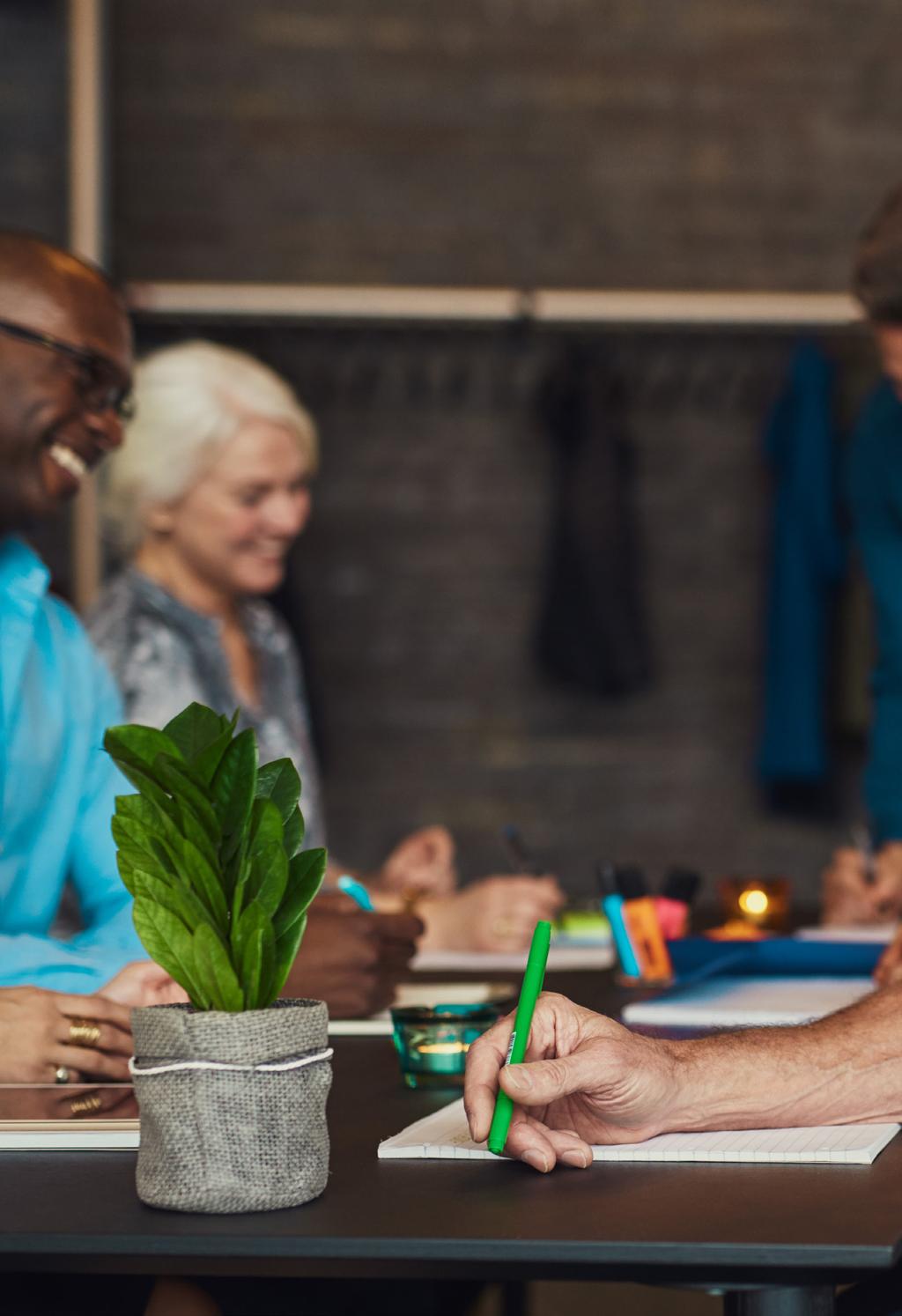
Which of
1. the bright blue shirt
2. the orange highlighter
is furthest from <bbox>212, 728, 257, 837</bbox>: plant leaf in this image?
the orange highlighter

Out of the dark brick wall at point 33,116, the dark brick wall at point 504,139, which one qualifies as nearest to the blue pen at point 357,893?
the dark brick wall at point 33,116

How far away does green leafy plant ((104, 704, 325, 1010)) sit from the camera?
36.9 inches

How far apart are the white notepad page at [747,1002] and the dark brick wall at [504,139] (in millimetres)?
3685

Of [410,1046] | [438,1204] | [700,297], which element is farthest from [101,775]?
[700,297]

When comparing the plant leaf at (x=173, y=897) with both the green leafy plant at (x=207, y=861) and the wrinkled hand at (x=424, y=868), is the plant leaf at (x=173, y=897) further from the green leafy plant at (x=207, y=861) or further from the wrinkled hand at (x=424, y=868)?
the wrinkled hand at (x=424, y=868)

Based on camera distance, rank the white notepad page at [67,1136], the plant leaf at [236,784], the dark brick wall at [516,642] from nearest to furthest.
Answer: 1. the plant leaf at [236,784]
2. the white notepad page at [67,1136]
3. the dark brick wall at [516,642]

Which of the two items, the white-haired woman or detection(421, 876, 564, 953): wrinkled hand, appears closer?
detection(421, 876, 564, 953): wrinkled hand

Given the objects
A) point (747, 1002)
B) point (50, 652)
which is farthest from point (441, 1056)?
point (50, 652)

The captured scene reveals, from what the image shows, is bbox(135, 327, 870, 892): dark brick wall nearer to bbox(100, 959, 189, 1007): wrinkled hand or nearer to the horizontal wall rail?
the horizontal wall rail

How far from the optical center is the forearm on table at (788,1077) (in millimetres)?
1107

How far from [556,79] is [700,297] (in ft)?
3.13

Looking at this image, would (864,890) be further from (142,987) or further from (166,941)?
(166,941)

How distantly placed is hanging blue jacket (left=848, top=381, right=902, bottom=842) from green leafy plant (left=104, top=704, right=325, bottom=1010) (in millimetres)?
2313

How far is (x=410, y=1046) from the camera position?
132 centimetres
